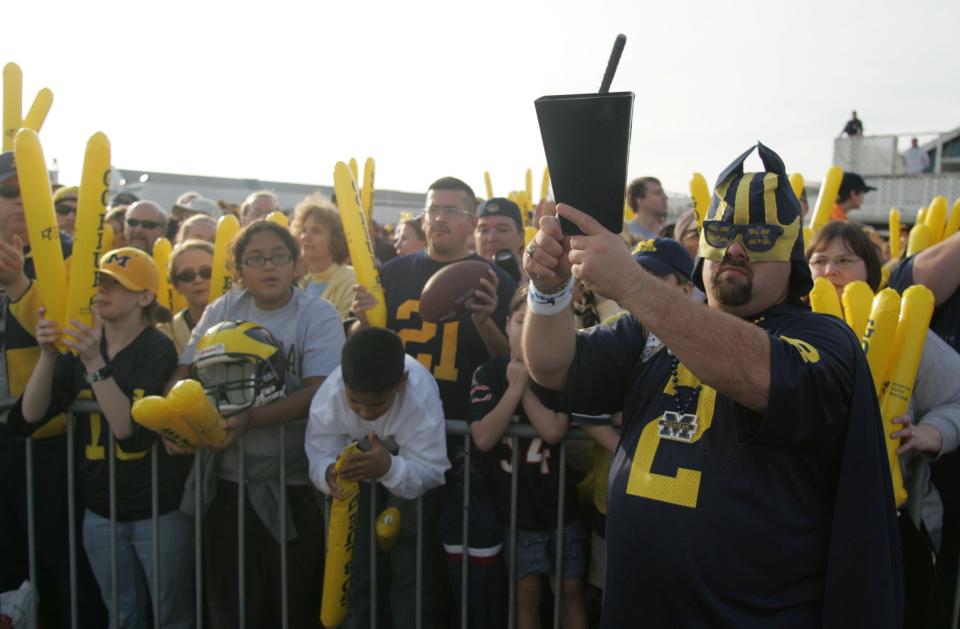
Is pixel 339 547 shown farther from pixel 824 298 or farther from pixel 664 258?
pixel 824 298

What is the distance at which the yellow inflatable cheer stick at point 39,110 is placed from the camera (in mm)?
3209

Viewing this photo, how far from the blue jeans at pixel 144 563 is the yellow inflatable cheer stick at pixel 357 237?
4.16ft

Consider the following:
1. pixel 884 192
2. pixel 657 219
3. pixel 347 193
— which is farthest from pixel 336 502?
pixel 884 192

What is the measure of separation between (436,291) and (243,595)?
154 centimetres

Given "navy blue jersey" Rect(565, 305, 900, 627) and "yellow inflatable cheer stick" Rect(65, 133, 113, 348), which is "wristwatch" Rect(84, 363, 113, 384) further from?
"navy blue jersey" Rect(565, 305, 900, 627)

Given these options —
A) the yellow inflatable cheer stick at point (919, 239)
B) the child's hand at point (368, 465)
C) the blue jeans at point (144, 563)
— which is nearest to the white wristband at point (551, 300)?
the child's hand at point (368, 465)

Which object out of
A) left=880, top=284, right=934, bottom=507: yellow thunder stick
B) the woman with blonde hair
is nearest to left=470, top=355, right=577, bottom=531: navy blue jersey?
left=880, top=284, right=934, bottom=507: yellow thunder stick

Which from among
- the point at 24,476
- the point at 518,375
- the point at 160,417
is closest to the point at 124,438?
the point at 160,417

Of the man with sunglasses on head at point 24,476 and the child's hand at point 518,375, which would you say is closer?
the child's hand at point 518,375

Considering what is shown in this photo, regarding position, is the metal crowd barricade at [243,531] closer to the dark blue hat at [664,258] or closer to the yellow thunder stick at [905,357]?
the dark blue hat at [664,258]

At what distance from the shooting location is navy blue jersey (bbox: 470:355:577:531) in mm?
2977

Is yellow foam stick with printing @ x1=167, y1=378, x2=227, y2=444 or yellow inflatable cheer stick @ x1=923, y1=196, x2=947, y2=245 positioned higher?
yellow inflatable cheer stick @ x1=923, y1=196, x2=947, y2=245

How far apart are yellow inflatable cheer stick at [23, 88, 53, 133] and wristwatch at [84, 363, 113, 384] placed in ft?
3.71

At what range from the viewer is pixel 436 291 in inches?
131
